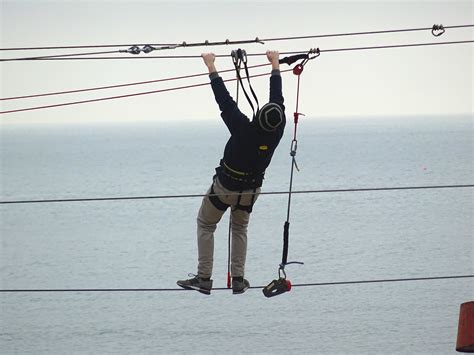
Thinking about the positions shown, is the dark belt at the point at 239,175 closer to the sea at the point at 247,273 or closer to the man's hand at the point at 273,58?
the man's hand at the point at 273,58

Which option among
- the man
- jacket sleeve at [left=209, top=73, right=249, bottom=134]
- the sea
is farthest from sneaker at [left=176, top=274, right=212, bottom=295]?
the sea

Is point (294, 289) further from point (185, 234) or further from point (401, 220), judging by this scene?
point (401, 220)

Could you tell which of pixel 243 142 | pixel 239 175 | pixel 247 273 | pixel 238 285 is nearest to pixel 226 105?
pixel 243 142

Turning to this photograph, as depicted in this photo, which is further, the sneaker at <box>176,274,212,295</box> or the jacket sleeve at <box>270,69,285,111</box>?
the sneaker at <box>176,274,212,295</box>

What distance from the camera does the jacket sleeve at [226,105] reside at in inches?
423

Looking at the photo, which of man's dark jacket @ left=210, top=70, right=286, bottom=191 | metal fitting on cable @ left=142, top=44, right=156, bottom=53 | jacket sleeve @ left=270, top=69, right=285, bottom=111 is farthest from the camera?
metal fitting on cable @ left=142, top=44, right=156, bottom=53

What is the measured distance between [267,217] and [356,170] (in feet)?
179

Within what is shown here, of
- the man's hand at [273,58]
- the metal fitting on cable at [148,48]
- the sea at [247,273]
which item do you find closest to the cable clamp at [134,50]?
the metal fitting on cable at [148,48]

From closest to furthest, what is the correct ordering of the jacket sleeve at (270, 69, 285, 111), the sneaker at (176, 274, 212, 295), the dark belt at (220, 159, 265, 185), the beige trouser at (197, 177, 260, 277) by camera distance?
the jacket sleeve at (270, 69, 285, 111) → the dark belt at (220, 159, 265, 185) → the beige trouser at (197, 177, 260, 277) → the sneaker at (176, 274, 212, 295)

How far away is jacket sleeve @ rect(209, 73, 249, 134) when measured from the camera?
35.3 feet

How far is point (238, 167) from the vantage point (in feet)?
36.6

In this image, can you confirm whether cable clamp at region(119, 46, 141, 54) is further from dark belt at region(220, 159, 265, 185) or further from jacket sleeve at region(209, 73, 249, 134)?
dark belt at region(220, 159, 265, 185)

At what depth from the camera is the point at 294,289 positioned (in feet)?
187

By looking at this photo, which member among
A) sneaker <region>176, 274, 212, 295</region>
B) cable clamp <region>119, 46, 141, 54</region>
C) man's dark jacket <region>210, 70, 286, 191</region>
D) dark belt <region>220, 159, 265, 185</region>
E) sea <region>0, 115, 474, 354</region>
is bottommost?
sneaker <region>176, 274, 212, 295</region>
